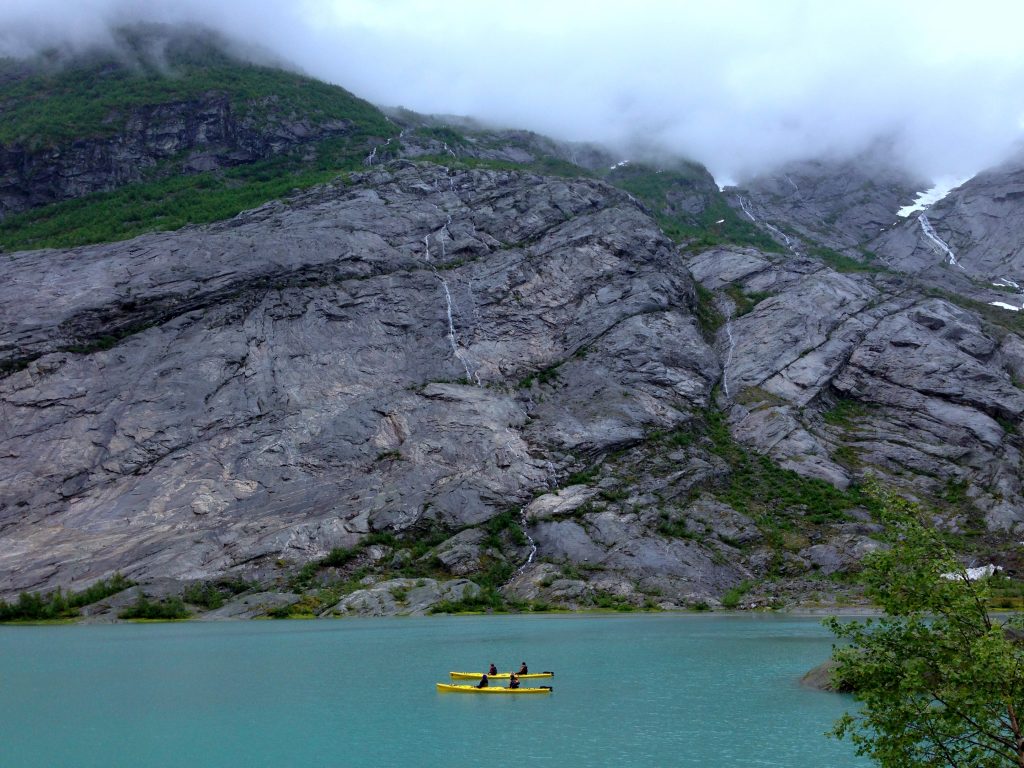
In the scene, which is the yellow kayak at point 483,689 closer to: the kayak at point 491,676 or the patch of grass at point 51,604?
the kayak at point 491,676

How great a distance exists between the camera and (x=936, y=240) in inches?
5999

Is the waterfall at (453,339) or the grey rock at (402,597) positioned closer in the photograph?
the grey rock at (402,597)

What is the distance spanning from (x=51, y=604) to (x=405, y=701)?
4499 cm

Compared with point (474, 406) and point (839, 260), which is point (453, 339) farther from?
point (839, 260)

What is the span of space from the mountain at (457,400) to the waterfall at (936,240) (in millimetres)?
21535

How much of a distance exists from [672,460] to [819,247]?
3392 inches

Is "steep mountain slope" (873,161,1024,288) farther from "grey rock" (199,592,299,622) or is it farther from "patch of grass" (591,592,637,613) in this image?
"grey rock" (199,592,299,622)

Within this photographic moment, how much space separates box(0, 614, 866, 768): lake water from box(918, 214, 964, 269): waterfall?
373 ft

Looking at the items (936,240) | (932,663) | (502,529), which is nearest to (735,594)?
(502,529)

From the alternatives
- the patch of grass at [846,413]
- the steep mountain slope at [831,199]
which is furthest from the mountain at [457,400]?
the steep mountain slope at [831,199]

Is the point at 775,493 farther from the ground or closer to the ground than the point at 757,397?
closer to the ground

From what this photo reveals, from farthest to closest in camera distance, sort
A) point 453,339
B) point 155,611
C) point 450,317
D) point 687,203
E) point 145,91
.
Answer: point 687,203 → point 145,91 → point 450,317 → point 453,339 → point 155,611

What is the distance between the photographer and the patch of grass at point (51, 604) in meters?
64.6

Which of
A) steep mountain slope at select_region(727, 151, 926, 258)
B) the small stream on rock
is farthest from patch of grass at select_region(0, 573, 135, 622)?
the small stream on rock
